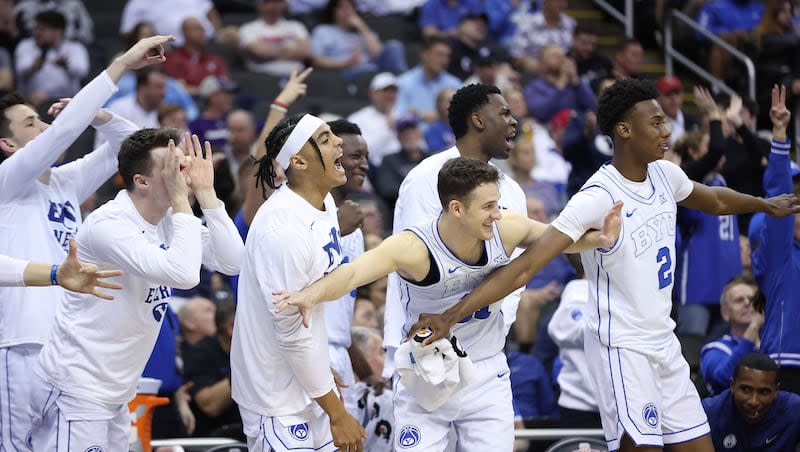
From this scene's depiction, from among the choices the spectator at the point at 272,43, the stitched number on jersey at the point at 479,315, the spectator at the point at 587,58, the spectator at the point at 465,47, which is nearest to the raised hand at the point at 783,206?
the stitched number on jersey at the point at 479,315

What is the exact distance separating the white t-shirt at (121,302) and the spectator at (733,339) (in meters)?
3.61

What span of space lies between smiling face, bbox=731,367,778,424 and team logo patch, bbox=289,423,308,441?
3.08 m

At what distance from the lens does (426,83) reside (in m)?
13.4

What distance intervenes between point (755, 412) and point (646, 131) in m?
2.16

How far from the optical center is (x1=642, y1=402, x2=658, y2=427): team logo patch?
20.6 feet

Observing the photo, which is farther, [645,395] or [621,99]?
[621,99]

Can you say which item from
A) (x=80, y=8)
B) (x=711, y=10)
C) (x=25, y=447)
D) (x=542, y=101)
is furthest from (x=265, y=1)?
(x=25, y=447)

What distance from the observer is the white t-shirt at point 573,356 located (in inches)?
330

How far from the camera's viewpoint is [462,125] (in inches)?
278

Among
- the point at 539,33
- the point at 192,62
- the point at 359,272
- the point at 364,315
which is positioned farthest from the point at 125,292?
the point at 539,33

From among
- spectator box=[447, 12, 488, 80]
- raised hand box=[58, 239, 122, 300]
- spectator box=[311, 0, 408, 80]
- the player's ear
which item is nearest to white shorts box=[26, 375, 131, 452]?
raised hand box=[58, 239, 122, 300]

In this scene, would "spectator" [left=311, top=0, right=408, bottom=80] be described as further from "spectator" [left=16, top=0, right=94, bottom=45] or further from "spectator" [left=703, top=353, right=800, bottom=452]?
"spectator" [left=703, top=353, right=800, bottom=452]

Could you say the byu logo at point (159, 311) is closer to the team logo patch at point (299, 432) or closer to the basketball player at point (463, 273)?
the team logo patch at point (299, 432)

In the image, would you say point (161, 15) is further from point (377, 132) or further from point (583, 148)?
point (583, 148)
